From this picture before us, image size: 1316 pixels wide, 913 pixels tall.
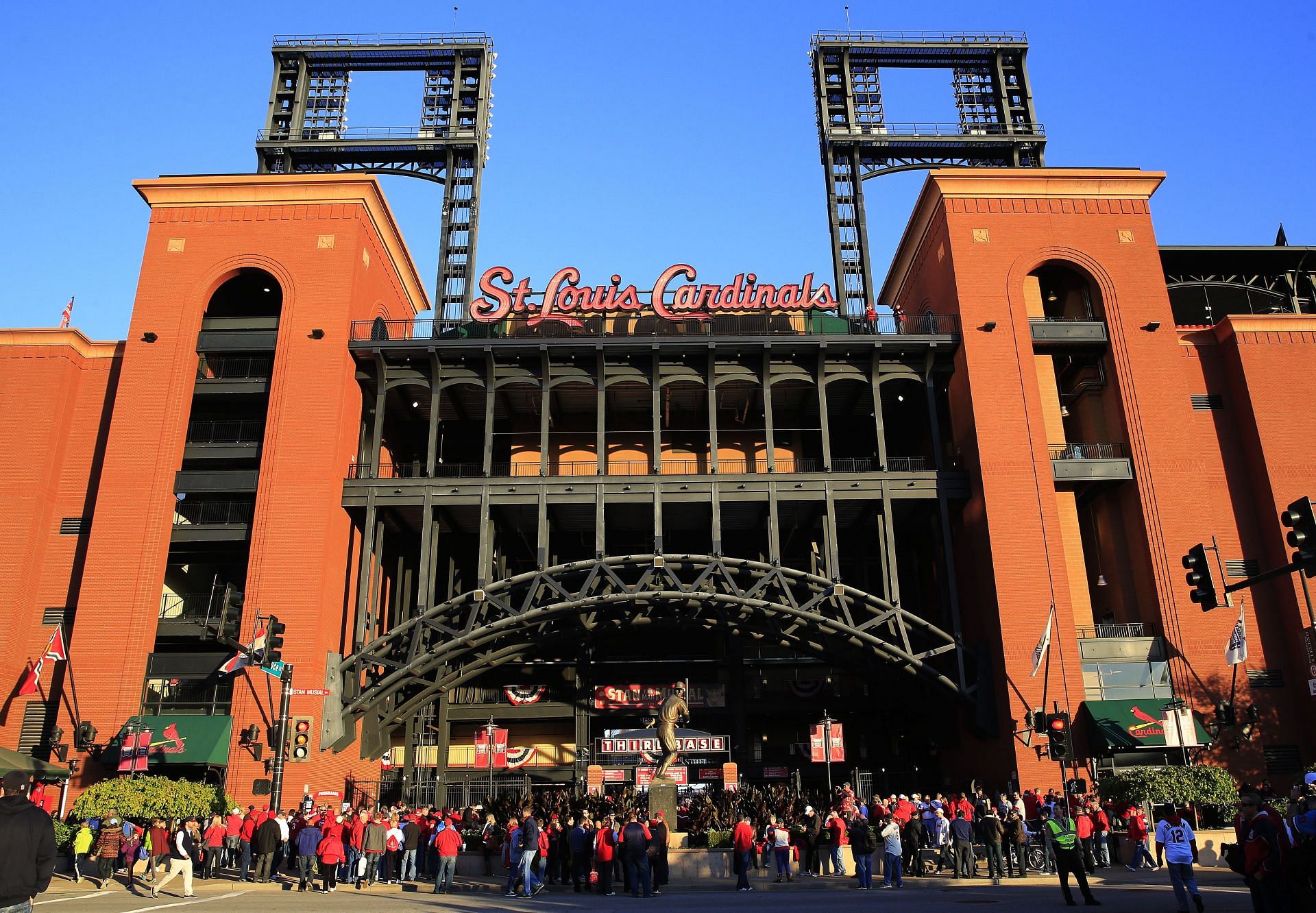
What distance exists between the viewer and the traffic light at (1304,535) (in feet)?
53.5

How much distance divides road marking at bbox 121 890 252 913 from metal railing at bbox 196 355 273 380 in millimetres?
22244

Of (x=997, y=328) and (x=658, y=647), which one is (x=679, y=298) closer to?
(x=997, y=328)

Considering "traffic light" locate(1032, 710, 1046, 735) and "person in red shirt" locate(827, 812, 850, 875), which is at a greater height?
"traffic light" locate(1032, 710, 1046, 735)

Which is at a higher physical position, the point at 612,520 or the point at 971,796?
the point at 612,520

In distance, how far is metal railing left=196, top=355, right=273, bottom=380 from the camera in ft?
132

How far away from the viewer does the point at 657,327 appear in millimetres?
40312

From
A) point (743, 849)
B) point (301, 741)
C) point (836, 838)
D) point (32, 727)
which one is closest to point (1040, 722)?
point (836, 838)

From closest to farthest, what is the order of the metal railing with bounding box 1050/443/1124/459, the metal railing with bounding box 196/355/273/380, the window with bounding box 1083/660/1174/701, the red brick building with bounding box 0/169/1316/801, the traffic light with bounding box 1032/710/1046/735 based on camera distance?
the traffic light with bounding box 1032/710/1046/735, the window with bounding box 1083/660/1174/701, the red brick building with bounding box 0/169/1316/801, the metal railing with bounding box 1050/443/1124/459, the metal railing with bounding box 196/355/273/380

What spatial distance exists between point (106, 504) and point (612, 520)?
19.0m

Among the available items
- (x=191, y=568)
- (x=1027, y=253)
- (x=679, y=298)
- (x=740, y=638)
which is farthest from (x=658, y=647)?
(x=1027, y=253)

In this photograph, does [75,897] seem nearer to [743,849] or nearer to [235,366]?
[743,849]

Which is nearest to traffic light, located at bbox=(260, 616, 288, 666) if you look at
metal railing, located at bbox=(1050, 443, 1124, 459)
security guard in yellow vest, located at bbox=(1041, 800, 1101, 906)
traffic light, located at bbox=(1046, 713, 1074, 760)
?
security guard in yellow vest, located at bbox=(1041, 800, 1101, 906)

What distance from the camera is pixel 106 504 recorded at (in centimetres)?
3644

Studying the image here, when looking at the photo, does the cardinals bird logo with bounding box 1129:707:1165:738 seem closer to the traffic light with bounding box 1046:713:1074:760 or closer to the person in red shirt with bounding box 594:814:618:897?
the traffic light with bounding box 1046:713:1074:760
